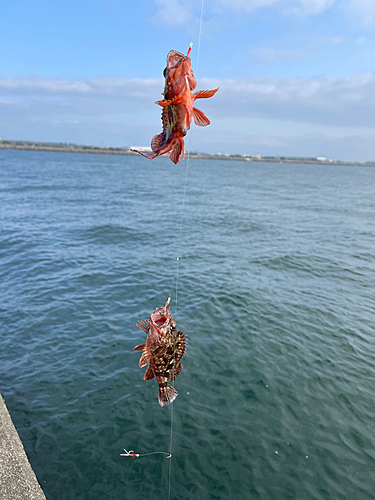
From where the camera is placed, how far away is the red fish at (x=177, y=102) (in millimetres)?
3848

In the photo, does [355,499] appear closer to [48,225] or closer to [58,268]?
[58,268]

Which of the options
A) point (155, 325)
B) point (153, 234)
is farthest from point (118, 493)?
point (153, 234)

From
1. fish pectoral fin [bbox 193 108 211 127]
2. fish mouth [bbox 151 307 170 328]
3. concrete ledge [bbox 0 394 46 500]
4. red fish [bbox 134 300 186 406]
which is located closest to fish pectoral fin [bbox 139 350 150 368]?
red fish [bbox 134 300 186 406]

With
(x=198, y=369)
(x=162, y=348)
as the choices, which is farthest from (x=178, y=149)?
(x=198, y=369)

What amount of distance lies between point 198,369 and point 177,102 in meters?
10.3

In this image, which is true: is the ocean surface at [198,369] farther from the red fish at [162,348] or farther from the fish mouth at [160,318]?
the fish mouth at [160,318]

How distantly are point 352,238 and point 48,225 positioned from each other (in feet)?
96.4

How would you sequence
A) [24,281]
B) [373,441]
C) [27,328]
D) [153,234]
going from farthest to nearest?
[153,234] < [24,281] < [27,328] < [373,441]

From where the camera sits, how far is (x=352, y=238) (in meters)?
31.8

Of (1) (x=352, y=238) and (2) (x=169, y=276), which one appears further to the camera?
(1) (x=352, y=238)

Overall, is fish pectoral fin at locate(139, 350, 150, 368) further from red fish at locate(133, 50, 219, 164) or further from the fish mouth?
red fish at locate(133, 50, 219, 164)

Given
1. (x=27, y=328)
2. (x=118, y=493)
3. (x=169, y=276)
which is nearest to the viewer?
(x=118, y=493)

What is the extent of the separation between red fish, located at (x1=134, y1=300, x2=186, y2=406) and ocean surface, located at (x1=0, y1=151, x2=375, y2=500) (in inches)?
151

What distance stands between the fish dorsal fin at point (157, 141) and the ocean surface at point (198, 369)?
8.09 meters
